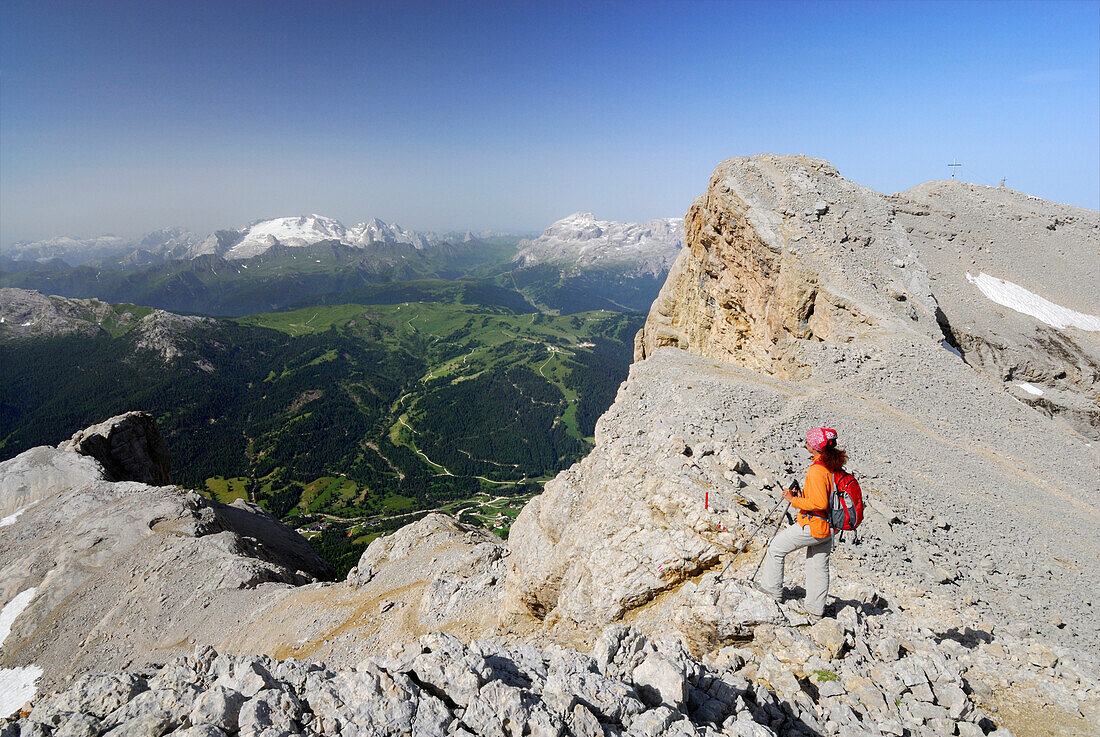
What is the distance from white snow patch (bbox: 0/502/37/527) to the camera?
132 feet

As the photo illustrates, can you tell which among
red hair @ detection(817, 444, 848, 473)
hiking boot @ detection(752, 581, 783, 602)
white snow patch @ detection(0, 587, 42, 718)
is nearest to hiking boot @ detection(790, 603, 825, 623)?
hiking boot @ detection(752, 581, 783, 602)

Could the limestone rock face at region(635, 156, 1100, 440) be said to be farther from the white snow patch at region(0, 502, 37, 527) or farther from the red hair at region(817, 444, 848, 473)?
the white snow patch at region(0, 502, 37, 527)

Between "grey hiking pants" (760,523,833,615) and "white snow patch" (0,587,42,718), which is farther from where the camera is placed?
"white snow patch" (0,587,42,718)

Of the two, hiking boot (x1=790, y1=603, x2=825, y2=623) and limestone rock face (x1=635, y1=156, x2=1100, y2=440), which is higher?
limestone rock face (x1=635, y1=156, x2=1100, y2=440)

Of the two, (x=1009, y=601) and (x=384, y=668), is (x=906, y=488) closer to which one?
(x=1009, y=601)

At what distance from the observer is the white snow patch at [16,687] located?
28141 mm

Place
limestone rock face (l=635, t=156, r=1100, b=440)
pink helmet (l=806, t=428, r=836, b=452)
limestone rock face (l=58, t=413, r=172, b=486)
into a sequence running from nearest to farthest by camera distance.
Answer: pink helmet (l=806, t=428, r=836, b=452) → limestone rock face (l=635, t=156, r=1100, b=440) → limestone rock face (l=58, t=413, r=172, b=486)

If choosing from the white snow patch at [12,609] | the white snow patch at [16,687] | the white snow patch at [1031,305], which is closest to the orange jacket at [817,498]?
the white snow patch at [1031,305]

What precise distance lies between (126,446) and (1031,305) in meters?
92.2

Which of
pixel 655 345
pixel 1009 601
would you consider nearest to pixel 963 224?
pixel 655 345

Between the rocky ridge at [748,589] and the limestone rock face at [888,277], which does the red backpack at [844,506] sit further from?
the limestone rock face at [888,277]

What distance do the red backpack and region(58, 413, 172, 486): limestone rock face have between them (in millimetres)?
63281

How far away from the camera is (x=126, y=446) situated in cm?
5328

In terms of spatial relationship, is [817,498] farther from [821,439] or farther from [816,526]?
[821,439]
